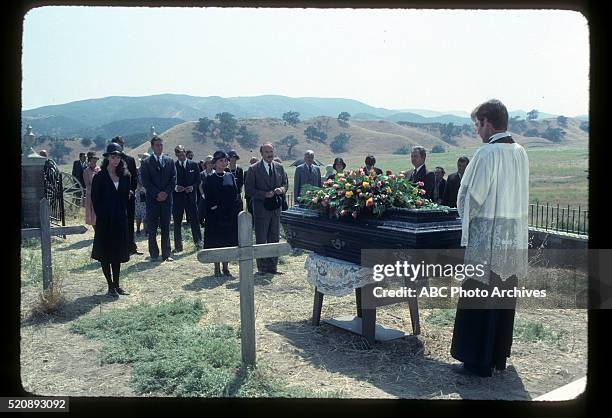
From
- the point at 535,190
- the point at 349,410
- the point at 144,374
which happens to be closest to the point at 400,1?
the point at 349,410

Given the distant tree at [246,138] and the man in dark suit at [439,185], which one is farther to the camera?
the distant tree at [246,138]

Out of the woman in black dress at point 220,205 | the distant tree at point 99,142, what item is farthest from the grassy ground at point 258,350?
the distant tree at point 99,142

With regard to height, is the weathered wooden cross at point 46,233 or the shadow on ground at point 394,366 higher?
the weathered wooden cross at point 46,233

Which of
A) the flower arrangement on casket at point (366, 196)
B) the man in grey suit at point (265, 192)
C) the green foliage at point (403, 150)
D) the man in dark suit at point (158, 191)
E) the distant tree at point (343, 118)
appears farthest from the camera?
the distant tree at point (343, 118)

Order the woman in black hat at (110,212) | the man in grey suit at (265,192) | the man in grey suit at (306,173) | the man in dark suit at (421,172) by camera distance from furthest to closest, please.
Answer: the man in grey suit at (306,173)
the man in grey suit at (265,192)
the man in dark suit at (421,172)
the woman in black hat at (110,212)

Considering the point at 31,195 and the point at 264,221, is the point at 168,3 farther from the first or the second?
the point at 31,195

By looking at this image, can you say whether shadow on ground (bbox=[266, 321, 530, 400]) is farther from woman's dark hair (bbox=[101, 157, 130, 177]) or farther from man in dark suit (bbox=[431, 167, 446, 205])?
man in dark suit (bbox=[431, 167, 446, 205])

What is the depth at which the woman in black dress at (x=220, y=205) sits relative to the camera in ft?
27.6

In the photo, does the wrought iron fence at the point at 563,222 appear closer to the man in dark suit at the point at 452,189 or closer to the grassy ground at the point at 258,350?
the grassy ground at the point at 258,350

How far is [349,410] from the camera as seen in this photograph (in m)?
3.16

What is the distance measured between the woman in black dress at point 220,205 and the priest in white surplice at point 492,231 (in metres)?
4.50

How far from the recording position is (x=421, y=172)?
8258 millimetres

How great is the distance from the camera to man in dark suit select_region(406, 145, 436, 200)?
26.7 ft

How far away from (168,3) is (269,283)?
5.54 metres
